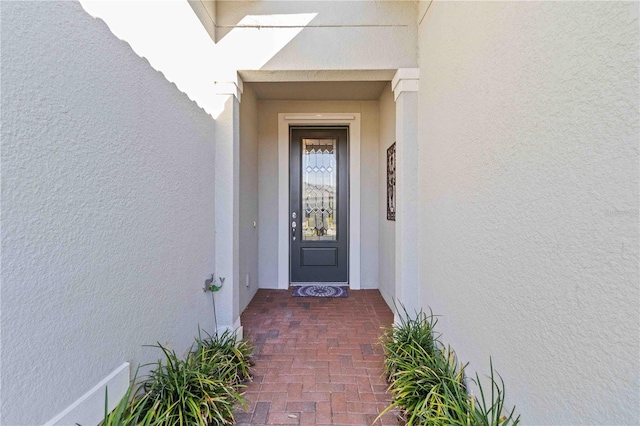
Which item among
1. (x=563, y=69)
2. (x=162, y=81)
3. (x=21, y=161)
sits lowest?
(x=21, y=161)

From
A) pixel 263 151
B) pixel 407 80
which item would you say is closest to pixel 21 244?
pixel 407 80

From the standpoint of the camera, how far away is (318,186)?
13.9 ft

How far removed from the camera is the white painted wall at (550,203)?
806mm

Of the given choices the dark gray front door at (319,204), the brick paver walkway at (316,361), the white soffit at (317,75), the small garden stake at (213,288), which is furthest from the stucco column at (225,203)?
the dark gray front door at (319,204)

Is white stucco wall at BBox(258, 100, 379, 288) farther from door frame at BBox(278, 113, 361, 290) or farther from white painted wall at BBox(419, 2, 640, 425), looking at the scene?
white painted wall at BBox(419, 2, 640, 425)

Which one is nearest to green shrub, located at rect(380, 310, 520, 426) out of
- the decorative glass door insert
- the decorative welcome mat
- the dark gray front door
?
the decorative welcome mat

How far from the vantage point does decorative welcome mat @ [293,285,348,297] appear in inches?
151

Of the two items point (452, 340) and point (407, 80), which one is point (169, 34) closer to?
point (407, 80)

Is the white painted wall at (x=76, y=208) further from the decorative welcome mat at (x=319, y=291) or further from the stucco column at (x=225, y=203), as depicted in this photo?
the decorative welcome mat at (x=319, y=291)

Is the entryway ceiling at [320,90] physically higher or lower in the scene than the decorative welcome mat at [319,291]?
higher

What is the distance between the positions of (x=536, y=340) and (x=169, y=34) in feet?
8.36

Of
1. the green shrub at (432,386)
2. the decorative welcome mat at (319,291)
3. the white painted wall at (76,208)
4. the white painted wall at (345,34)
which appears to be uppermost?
the white painted wall at (345,34)

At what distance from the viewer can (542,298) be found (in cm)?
108

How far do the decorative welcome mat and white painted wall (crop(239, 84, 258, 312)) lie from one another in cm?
62
